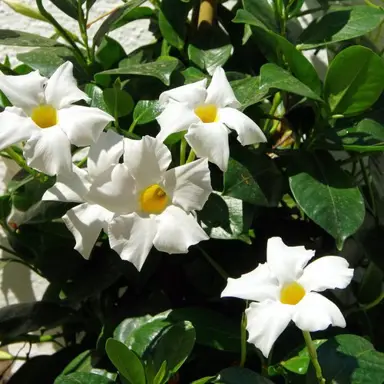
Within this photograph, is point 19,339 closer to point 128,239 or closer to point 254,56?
point 128,239

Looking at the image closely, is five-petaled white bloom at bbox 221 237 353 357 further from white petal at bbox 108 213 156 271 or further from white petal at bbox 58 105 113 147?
white petal at bbox 58 105 113 147

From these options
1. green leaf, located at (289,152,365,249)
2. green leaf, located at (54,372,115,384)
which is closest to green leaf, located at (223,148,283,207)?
green leaf, located at (289,152,365,249)

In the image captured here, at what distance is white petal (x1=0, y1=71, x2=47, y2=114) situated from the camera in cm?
58

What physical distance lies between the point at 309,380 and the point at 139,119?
0.34 meters

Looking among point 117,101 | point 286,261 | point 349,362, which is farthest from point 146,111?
point 349,362

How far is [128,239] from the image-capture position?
0.55 meters

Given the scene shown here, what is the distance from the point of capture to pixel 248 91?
0.70 meters

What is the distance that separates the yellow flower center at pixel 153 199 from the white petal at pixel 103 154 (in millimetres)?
41

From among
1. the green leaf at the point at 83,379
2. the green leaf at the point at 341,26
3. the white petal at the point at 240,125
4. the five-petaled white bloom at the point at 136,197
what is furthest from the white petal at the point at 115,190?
the green leaf at the point at 341,26

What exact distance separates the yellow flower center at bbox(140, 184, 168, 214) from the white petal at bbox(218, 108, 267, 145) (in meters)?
0.09

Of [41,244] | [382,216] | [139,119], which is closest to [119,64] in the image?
[139,119]

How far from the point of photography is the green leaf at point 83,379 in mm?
660

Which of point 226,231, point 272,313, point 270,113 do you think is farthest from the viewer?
point 270,113

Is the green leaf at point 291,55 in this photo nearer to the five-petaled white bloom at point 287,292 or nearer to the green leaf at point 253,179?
the green leaf at point 253,179
